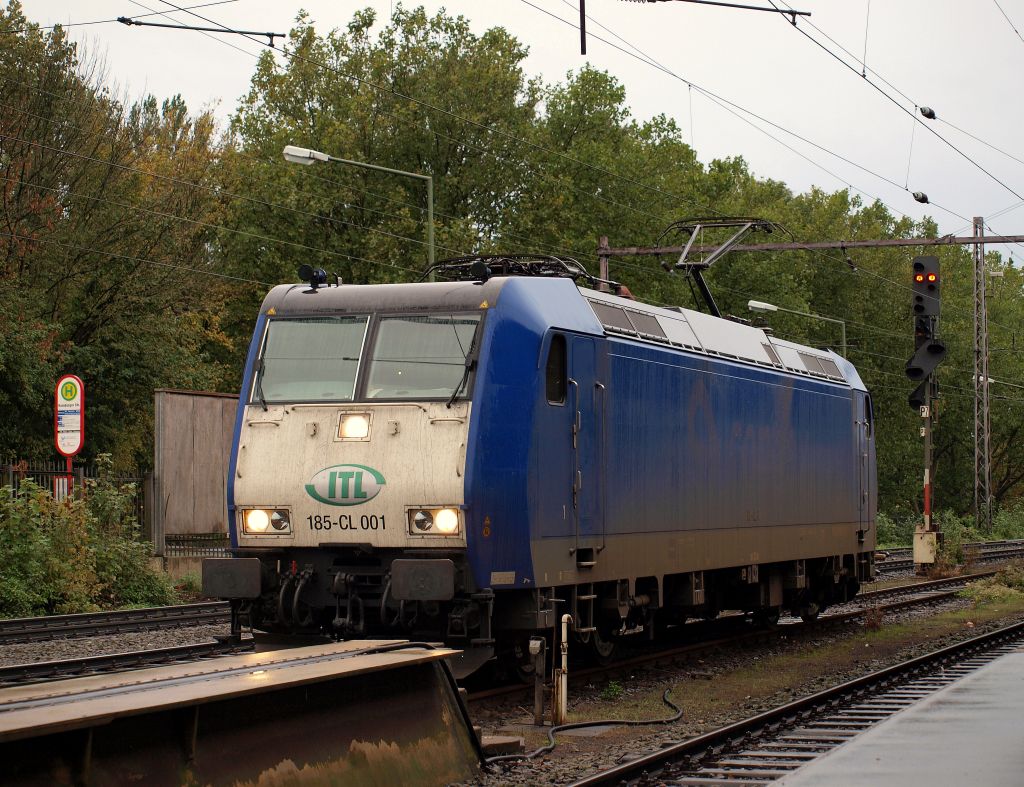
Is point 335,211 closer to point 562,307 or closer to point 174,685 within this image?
point 562,307

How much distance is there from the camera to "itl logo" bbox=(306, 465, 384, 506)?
12023 mm

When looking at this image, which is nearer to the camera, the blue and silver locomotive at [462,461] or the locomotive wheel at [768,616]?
the blue and silver locomotive at [462,461]

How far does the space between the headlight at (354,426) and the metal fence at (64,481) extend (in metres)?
10.4

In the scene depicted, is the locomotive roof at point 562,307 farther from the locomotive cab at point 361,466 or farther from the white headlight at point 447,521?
the white headlight at point 447,521

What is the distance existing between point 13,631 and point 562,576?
→ 7433 mm

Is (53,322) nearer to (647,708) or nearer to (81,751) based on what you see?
(647,708)

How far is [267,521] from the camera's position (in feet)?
40.7

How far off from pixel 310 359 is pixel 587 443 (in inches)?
102

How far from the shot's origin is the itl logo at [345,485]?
1202 cm

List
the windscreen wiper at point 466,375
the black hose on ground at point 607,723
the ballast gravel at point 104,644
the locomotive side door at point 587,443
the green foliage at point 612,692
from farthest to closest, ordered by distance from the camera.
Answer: the ballast gravel at point 104,644 → the green foliage at point 612,692 → the locomotive side door at point 587,443 → the windscreen wiper at point 466,375 → the black hose on ground at point 607,723

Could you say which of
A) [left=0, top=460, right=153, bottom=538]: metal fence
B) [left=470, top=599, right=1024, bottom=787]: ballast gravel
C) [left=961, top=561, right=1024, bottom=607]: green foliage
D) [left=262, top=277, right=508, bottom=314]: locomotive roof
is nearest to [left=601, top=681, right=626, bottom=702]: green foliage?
[left=470, top=599, right=1024, bottom=787]: ballast gravel

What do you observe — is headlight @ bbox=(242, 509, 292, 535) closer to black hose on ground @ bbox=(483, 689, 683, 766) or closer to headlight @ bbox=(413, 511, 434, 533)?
headlight @ bbox=(413, 511, 434, 533)

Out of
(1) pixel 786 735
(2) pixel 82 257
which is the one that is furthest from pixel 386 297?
(2) pixel 82 257

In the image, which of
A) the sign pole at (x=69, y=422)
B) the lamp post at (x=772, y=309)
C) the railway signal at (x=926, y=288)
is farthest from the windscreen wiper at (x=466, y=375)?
the lamp post at (x=772, y=309)
